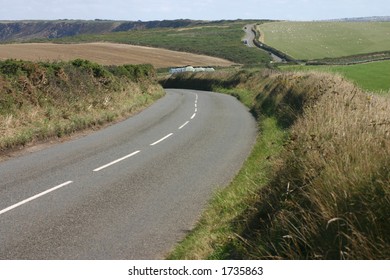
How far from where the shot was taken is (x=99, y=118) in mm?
20062

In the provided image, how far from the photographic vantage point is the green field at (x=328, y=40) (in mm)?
100500

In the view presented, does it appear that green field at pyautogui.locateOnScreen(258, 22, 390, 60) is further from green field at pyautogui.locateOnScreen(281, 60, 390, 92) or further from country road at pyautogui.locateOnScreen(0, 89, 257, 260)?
country road at pyautogui.locateOnScreen(0, 89, 257, 260)

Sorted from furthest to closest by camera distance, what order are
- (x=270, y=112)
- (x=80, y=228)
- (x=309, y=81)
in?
1. (x=270, y=112)
2. (x=309, y=81)
3. (x=80, y=228)

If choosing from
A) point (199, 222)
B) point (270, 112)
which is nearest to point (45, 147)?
point (199, 222)

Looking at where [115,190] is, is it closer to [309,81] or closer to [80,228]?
[80,228]

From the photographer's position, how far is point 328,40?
11906 cm

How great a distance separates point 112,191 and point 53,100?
1091cm

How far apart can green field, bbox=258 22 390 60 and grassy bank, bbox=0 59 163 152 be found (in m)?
74.9

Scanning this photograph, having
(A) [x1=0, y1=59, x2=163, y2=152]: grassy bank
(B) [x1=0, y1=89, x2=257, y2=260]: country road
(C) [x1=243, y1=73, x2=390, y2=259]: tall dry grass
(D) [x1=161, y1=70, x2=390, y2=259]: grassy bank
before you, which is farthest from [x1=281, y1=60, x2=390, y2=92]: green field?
(C) [x1=243, y1=73, x2=390, y2=259]: tall dry grass

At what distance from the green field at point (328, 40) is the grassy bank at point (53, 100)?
246ft
